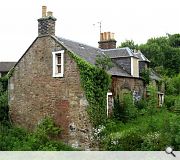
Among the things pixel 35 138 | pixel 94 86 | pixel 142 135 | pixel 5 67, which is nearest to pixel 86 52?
pixel 94 86

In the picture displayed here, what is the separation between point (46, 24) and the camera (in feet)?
75.9

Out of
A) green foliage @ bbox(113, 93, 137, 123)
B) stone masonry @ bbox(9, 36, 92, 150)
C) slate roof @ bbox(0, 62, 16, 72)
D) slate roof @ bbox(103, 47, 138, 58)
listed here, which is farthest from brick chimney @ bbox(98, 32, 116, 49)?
slate roof @ bbox(0, 62, 16, 72)

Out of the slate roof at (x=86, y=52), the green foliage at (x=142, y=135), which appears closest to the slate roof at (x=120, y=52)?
the slate roof at (x=86, y=52)

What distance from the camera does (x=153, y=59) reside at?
173 ft

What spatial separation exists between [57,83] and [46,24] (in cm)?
365

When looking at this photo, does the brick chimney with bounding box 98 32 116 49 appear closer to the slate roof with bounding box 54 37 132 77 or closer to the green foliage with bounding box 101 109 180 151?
the slate roof with bounding box 54 37 132 77

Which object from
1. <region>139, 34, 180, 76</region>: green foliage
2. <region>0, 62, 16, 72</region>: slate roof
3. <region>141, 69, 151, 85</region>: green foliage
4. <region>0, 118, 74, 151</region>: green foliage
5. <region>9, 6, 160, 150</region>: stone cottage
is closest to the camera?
<region>0, 118, 74, 151</region>: green foliage

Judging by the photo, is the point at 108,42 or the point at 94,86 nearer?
the point at 94,86

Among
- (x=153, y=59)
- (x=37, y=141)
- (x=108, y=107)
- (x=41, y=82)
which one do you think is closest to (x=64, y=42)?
(x=41, y=82)

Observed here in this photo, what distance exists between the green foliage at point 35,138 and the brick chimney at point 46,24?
5.17 metres

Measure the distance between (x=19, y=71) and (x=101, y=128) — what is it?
7.49 meters

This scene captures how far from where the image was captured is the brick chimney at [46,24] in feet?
75.3

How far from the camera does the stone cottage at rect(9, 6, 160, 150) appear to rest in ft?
70.0

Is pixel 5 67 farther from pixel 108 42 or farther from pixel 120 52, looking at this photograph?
pixel 120 52
